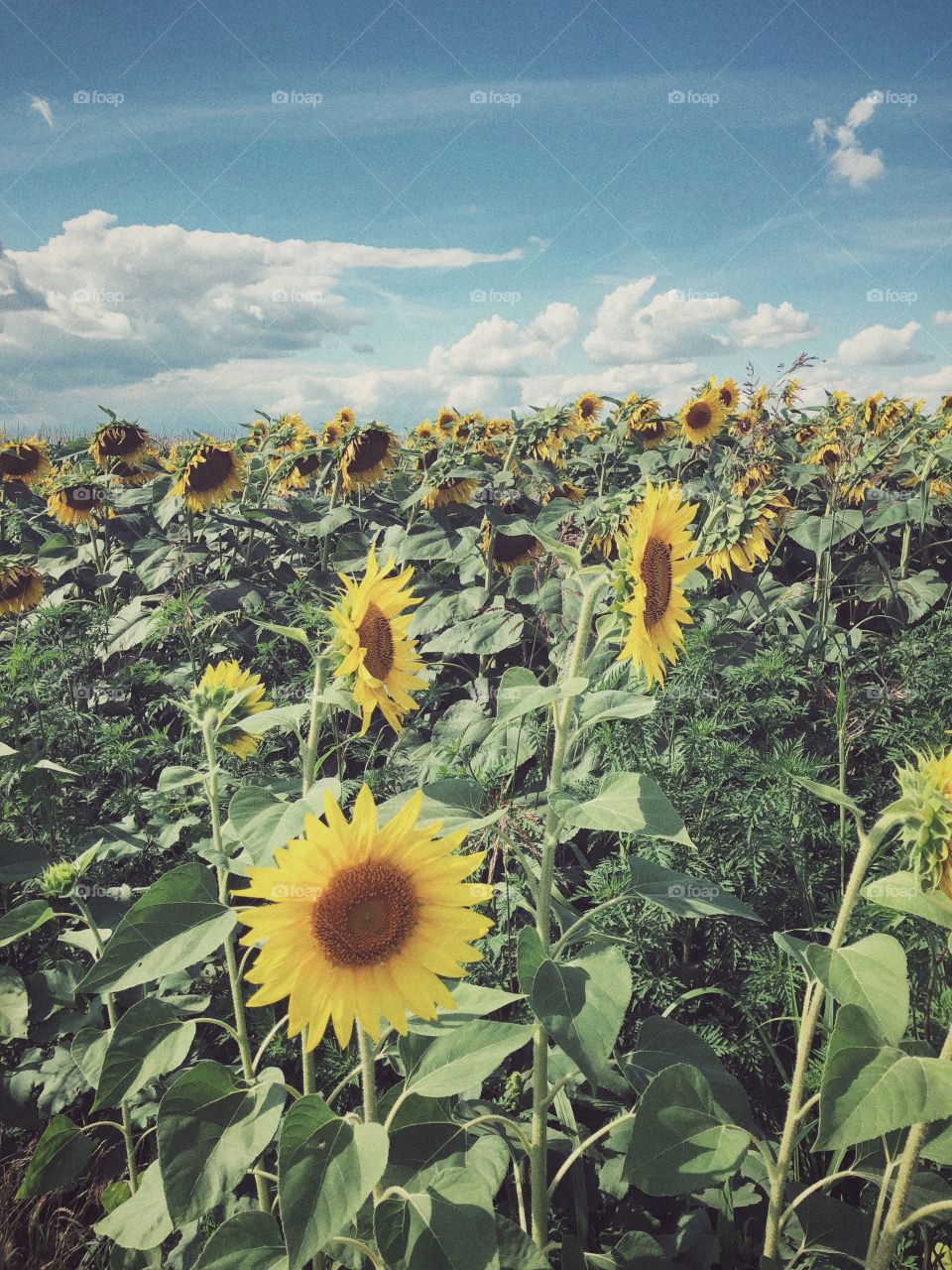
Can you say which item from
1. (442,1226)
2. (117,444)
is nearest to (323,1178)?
(442,1226)

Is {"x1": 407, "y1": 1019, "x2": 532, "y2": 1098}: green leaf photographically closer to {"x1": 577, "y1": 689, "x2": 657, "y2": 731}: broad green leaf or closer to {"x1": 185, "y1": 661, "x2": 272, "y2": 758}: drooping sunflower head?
{"x1": 577, "y1": 689, "x2": 657, "y2": 731}: broad green leaf

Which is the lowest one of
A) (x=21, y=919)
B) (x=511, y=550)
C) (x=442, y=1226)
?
(x=442, y=1226)

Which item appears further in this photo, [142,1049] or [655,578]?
[655,578]

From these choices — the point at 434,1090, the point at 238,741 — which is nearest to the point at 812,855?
the point at 434,1090

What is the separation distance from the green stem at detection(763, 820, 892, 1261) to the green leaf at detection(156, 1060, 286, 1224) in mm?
776

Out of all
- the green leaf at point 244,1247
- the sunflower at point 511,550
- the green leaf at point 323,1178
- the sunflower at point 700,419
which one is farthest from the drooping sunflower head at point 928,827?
the sunflower at point 700,419

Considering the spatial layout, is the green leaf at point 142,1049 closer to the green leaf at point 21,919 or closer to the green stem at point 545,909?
the green leaf at point 21,919

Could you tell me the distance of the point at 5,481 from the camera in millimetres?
6527

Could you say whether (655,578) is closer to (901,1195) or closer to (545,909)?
(545,909)

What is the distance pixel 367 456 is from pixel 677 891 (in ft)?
12.5

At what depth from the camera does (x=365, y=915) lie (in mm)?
1090

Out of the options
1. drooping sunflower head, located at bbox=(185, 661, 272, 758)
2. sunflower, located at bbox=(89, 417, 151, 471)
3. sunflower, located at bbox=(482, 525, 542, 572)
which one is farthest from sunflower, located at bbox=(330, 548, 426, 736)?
sunflower, located at bbox=(89, 417, 151, 471)

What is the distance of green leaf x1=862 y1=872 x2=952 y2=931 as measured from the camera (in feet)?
3.39

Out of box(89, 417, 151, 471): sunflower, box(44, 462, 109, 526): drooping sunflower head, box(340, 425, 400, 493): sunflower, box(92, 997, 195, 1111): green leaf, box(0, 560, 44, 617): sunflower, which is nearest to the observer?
box(92, 997, 195, 1111): green leaf
